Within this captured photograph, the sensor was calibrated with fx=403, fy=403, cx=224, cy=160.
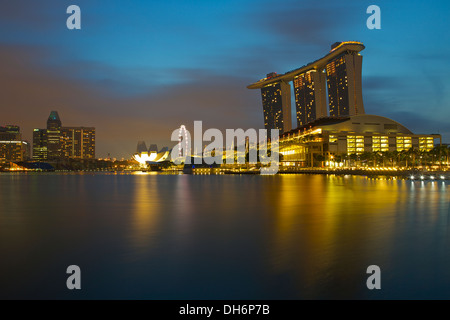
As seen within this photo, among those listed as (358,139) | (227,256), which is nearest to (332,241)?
(227,256)

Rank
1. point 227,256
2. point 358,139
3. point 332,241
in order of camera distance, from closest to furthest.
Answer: point 227,256
point 332,241
point 358,139

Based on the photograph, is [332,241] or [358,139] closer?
[332,241]

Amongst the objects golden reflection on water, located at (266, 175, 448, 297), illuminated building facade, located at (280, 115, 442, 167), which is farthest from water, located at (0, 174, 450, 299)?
illuminated building facade, located at (280, 115, 442, 167)

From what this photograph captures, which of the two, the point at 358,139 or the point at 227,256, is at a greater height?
the point at 358,139

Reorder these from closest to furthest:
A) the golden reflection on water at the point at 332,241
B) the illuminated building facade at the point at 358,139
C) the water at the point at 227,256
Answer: the water at the point at 227,256 → the golden reflection on water at the point at 332,241 → the illuminated building facade at the point at 358,139

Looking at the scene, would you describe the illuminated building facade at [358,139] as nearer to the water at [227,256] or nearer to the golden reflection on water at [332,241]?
the golden reflection on water at [332,241]

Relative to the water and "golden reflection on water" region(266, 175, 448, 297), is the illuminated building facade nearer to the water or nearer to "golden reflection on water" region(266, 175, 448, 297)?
"golden reflection on water" region(266, 175, 448, 297)

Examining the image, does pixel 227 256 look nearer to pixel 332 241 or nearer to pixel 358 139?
pixel 332 241

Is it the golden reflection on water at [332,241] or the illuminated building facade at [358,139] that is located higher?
the illuminated building facade at [358,139]

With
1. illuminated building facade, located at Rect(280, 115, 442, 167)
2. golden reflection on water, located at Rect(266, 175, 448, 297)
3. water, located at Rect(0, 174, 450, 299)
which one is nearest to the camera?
water, located at Rect(0, 174, 450, 299)

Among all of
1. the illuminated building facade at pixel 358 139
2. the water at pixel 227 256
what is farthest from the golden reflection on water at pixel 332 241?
the illuminated building facade at pixel 358 139

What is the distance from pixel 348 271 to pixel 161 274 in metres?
4.61

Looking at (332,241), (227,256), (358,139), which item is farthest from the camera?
(358,139)
